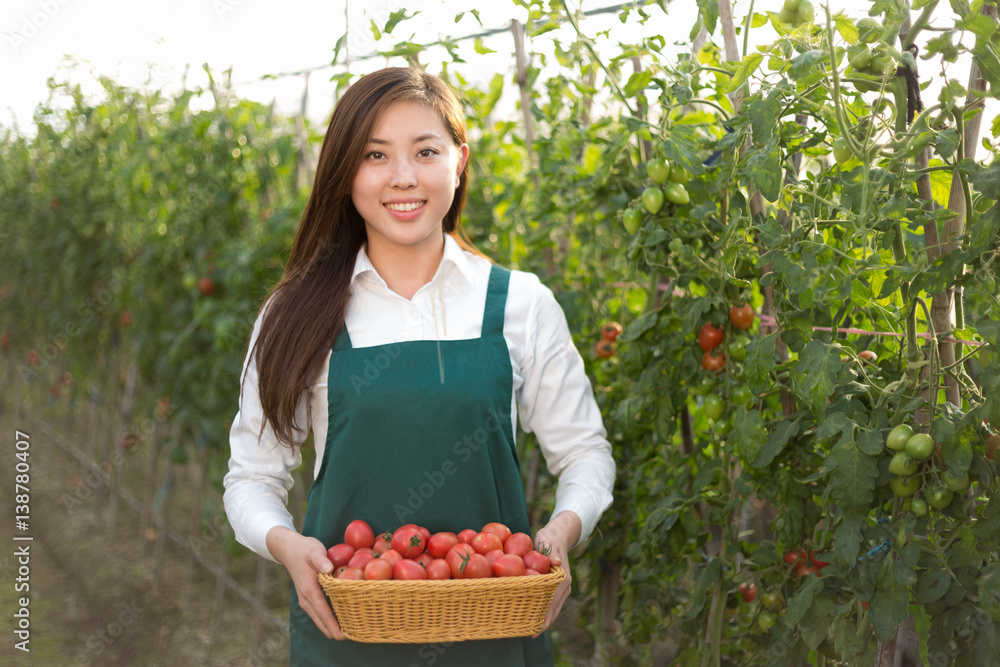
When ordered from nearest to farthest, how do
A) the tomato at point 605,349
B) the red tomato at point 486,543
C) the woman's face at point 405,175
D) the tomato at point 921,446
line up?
the tomato at point 921,446, the red tomato at point 486,543, the woman's face at point 405,175, the tomato at point 605,349

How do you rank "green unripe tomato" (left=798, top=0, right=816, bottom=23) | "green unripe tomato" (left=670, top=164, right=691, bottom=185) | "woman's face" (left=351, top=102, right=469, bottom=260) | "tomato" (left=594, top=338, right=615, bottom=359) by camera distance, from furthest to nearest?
1. "tomato" (left=594, top=338, right=615, bottom=359)
2. "green unripe tomato" (left=670, top=164, right=691, bottom=185)
3. "woman's face" (left=351, top=102, right=469, bottom=260)
4. "green unripe tomato" (left=798, top=0, right=816, bottom=23)

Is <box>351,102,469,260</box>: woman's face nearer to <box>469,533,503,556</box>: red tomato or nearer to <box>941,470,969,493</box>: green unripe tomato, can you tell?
<box>469,533,503,556</box>: red tomato

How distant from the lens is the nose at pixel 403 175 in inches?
52.0

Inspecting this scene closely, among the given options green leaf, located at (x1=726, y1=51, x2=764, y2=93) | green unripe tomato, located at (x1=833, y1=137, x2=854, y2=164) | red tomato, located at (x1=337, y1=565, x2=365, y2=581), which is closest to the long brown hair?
red tomato, located at (x1=337, y1=565, x2=365, y2=581)

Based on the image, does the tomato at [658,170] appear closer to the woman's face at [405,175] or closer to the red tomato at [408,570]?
the woman's face at [405,175]

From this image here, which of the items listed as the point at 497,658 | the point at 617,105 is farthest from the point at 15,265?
the point at 497,658

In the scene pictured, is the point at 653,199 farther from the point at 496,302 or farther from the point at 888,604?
the point at 888,604

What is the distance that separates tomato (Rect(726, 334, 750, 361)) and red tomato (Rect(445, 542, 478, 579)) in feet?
1.88

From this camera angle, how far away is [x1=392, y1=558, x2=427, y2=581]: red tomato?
3.82 feet

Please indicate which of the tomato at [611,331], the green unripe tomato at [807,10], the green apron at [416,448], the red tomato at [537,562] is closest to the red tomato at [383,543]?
the green apron at [416,448]

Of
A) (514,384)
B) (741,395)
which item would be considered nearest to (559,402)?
(514,384)

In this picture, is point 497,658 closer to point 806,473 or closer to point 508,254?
point 806,473

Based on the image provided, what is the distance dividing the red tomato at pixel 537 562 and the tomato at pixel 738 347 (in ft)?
1.64

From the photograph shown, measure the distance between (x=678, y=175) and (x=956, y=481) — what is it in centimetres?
69
